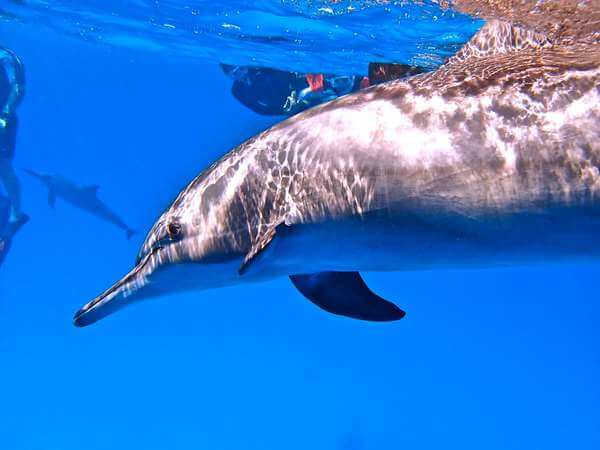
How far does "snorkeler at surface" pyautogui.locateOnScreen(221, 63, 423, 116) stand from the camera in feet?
50.4

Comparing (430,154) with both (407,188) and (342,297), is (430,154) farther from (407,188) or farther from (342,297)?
(342,297)

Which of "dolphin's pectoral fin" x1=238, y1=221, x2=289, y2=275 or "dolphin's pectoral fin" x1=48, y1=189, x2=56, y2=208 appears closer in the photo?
"dolphin's pectoral fin" x1=238, y1=221, x2=289, y2=275

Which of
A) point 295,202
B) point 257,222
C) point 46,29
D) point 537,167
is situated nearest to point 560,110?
point 537,167

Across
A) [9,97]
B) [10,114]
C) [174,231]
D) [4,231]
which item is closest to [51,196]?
[4,231]

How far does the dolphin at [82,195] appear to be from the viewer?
23.5 metres

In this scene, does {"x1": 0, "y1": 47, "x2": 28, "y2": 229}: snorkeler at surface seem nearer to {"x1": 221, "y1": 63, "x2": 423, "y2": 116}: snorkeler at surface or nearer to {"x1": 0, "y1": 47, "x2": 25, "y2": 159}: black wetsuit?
{"x1": 0, "y1": 47, "x2": 25, "y2": 159}: black wetsuit

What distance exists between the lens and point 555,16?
7.55 metres

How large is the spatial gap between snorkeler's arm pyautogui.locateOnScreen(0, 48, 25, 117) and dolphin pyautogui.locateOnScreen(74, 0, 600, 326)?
47.7 ft

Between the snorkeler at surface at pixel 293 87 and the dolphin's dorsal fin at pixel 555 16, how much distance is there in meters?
6.65

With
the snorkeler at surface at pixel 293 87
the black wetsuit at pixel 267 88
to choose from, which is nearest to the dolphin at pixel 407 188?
the snorkeler at surface at pixel 293 87

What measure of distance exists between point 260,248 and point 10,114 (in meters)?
15.8

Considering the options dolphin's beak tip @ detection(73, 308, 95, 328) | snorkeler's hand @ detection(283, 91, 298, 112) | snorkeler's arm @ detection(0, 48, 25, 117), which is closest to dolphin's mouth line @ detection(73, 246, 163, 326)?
dolphin's beak tip @ detection(73, 308, 95, 328)

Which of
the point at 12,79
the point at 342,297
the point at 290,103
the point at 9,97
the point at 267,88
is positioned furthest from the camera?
the point at 12,79

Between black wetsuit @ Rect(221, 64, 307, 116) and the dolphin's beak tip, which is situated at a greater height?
black wetsuit @ Rect(221, 64, 307, 116)
